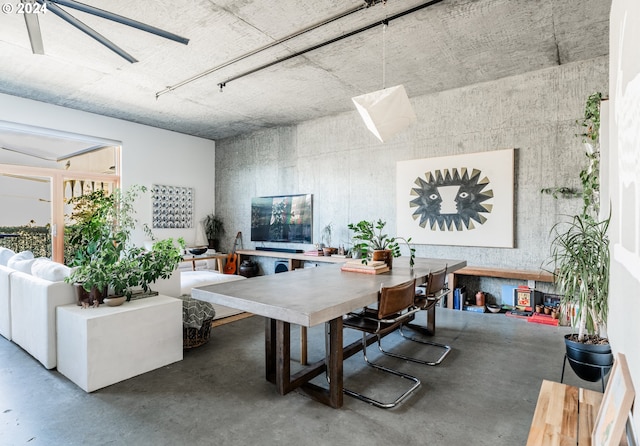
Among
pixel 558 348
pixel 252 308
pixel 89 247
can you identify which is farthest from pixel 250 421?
pixel 558 348

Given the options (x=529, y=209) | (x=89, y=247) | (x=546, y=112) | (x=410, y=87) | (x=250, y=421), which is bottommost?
(x=250, y=421)

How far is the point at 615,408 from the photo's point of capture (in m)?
1.26

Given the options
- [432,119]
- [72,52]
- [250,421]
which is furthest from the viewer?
[432,119]

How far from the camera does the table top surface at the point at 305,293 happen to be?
1.80 meters

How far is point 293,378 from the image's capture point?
251cm

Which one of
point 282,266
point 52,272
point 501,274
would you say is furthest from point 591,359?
point 282,266

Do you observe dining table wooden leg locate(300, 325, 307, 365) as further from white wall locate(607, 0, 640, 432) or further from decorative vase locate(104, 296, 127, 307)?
white wall locate(607, 0, 640, 432)

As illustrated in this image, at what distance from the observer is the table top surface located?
1.80 m

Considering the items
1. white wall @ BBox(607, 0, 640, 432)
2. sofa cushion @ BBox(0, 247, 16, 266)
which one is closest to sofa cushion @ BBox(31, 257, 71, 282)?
sofa cushion @ BBox(0, 247, 16, 266)

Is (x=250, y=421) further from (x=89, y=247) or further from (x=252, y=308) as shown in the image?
(x=89, y=247)

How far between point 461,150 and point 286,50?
2.72m

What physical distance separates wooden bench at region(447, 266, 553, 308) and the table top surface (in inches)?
72.8

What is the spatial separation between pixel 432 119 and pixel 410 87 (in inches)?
23.8

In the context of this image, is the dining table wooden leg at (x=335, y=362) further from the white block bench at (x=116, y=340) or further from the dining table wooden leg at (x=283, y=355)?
the white block bench at (x=116, y=340)
